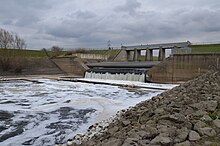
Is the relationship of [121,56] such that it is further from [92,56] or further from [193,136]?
[193,136]

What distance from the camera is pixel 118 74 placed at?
2477 centimetres

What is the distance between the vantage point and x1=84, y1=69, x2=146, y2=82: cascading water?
22906 millimetres

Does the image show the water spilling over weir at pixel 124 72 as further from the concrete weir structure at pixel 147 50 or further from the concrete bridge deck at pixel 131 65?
the concrete weir structure at pixel 147 50

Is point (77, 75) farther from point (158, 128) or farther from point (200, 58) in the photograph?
point (158, 128)

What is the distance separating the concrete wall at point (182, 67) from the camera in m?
20.5

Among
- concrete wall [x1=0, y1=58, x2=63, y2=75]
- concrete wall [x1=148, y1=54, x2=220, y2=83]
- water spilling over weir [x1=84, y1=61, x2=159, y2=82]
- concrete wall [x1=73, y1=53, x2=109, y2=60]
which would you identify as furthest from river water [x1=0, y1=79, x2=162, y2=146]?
concrete wall [x1=73, y1=53, x2=109, y2=60]

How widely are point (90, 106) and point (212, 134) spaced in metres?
8.17

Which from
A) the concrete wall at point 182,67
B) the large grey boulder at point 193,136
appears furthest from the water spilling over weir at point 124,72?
the large grey boulder at point 193,136

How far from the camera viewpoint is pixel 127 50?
3762 centimetres

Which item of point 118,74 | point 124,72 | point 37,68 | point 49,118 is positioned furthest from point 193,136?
point 37,68

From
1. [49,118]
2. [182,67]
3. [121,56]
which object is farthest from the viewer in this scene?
[121,56]

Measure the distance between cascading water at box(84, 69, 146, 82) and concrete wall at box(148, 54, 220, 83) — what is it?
37.0 inches

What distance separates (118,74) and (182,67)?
257 inches

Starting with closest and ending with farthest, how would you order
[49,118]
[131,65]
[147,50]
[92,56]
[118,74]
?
[49,118]
[118,74]
[131,65]
[147,50]
[92,56]
